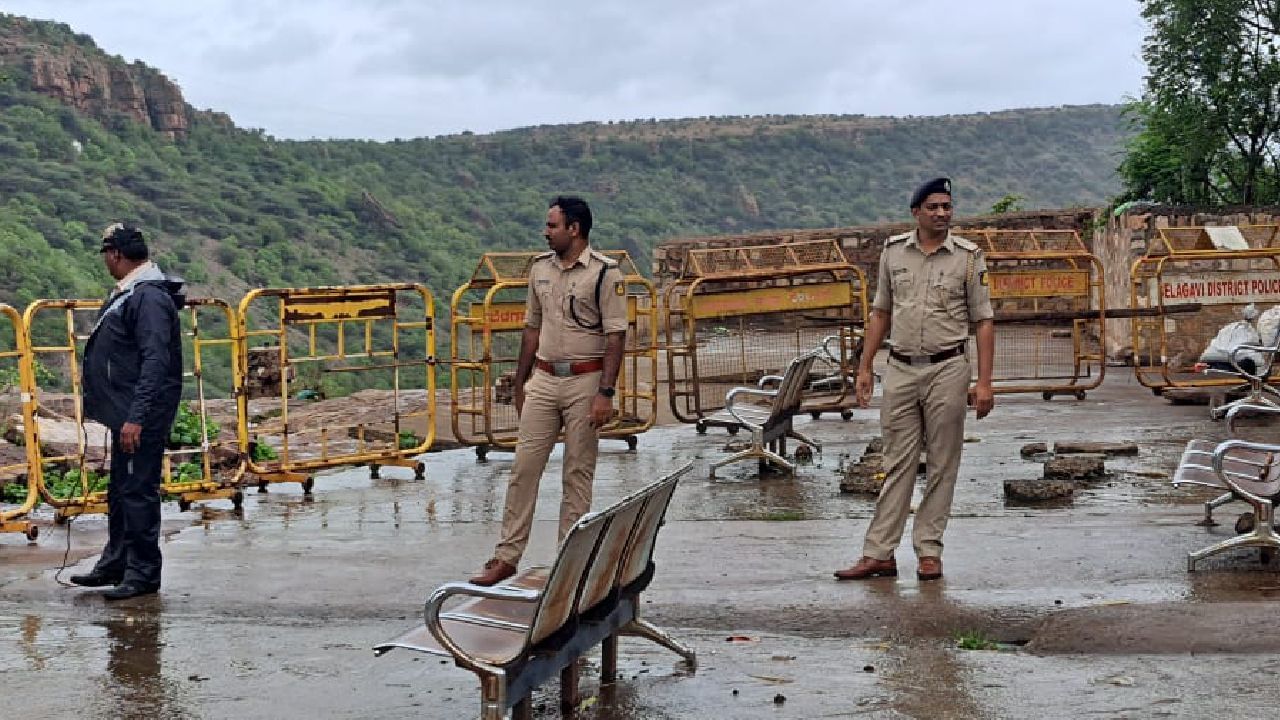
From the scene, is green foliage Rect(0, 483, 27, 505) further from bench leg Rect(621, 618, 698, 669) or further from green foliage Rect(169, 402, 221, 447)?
bench leg Rect(621, 618, 698, 669)

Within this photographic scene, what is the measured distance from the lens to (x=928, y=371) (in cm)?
803

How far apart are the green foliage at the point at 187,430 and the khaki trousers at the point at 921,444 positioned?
770 centimetres

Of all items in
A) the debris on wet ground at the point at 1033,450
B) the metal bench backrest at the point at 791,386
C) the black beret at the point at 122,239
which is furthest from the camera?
the debris on wet ground at the point at 1033,450

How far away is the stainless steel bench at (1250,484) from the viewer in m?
8.03

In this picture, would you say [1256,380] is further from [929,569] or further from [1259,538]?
[929,569]

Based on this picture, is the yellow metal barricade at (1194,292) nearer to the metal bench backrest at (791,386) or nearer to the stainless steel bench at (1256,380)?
the stainless steel bench at (1256,380)

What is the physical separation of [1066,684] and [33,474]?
278 inches

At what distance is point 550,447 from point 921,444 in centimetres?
188

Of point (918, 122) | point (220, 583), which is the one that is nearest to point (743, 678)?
point (220, 583)

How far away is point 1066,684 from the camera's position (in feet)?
20.1

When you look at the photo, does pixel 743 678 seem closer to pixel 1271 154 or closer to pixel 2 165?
pixel 1271 154

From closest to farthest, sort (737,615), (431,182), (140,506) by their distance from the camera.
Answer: (737,615) < (140,506) < (431,182)

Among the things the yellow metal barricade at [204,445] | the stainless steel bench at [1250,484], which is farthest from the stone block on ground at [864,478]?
the yellow metal barricade at [204,445]

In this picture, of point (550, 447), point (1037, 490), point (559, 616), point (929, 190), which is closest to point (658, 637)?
point (559, 616)
